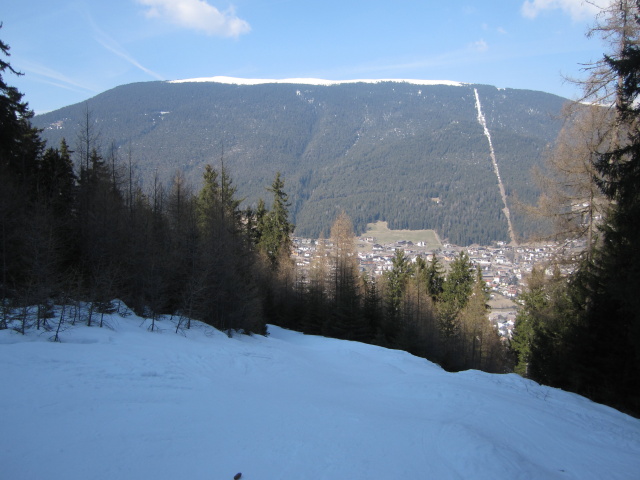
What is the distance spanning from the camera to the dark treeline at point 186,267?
12.8 m

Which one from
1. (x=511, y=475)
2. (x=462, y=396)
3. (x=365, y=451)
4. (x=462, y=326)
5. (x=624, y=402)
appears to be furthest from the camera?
(x=462, y=326)

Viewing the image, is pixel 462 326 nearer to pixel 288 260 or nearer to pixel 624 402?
pixel 288 260

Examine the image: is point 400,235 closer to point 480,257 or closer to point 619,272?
point 480,257

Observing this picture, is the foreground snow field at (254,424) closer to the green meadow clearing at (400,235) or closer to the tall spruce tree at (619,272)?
the tall spruce tree at (619,272)

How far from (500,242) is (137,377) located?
114 meters

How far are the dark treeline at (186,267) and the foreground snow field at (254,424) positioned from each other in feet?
11.3

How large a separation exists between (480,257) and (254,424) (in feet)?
299

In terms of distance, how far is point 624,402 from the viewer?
10648 mm

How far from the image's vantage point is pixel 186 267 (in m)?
18.0

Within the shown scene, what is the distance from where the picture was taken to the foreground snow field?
15.4ft

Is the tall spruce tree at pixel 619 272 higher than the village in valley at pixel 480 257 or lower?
higher

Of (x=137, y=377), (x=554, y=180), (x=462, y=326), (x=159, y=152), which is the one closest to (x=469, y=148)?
(x=159, y=152)

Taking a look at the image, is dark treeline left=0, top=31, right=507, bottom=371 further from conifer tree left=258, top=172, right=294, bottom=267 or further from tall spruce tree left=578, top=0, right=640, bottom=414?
tall spruce tree left=578, top=0, right=640, bottom=414

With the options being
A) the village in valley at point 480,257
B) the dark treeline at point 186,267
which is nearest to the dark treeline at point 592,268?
the village in valley at point 480,257
